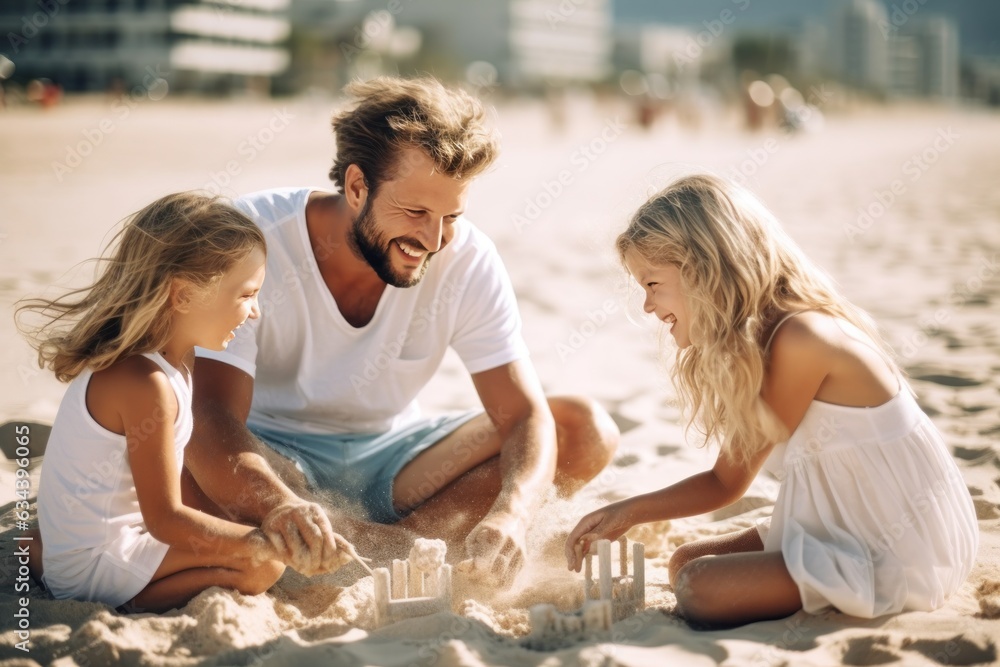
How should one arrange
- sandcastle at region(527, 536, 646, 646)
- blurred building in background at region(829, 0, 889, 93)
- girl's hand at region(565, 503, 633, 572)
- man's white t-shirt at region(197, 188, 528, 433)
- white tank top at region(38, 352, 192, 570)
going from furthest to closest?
1. blurred building in background at region(829, 0, 889, 93)
2. man's white t-shirt at region(197, 188, 528, 433)
3. girl's hand at region(565, 503, 633, 572)
4. white tank top at region(38, 352, 192, 570)
5. sandcastle at region(527, 536, 646, 646)

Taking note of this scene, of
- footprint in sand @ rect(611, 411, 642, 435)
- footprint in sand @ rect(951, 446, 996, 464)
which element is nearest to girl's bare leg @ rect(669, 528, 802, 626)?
footprint in sand @ rect(951, 446, 996, 464)

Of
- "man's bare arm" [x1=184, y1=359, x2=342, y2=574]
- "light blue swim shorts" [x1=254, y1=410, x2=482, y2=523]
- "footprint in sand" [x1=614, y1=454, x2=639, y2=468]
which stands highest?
"man's bare arm" [x1=184, y1=359, x2=342, y2=574]

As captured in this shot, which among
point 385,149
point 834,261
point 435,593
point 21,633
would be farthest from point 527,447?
point 834,261

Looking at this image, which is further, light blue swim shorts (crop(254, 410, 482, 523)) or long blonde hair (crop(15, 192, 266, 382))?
light blue swim shorts (crop(254, 410, 482, 523))

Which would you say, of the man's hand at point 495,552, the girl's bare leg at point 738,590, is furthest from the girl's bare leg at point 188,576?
the girl's bare leg at point 738,590

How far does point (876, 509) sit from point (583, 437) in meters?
1.08

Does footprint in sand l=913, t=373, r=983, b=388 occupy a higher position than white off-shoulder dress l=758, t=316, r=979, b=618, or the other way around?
white off-shoulder dress l=758, t=316, r=979, b=618

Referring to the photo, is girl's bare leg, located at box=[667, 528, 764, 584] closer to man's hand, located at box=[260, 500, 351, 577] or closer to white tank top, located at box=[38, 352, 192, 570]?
man's hand, located at box=[260, 500, 351, 577]

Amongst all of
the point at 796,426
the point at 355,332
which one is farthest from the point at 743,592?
the point at 355,332

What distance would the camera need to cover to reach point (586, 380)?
530cm

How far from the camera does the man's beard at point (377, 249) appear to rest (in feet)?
10.5

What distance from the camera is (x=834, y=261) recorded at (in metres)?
8.87

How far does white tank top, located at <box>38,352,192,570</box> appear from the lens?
99.7 inches

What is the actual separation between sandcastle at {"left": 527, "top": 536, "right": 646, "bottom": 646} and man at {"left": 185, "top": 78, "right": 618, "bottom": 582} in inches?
14.8
